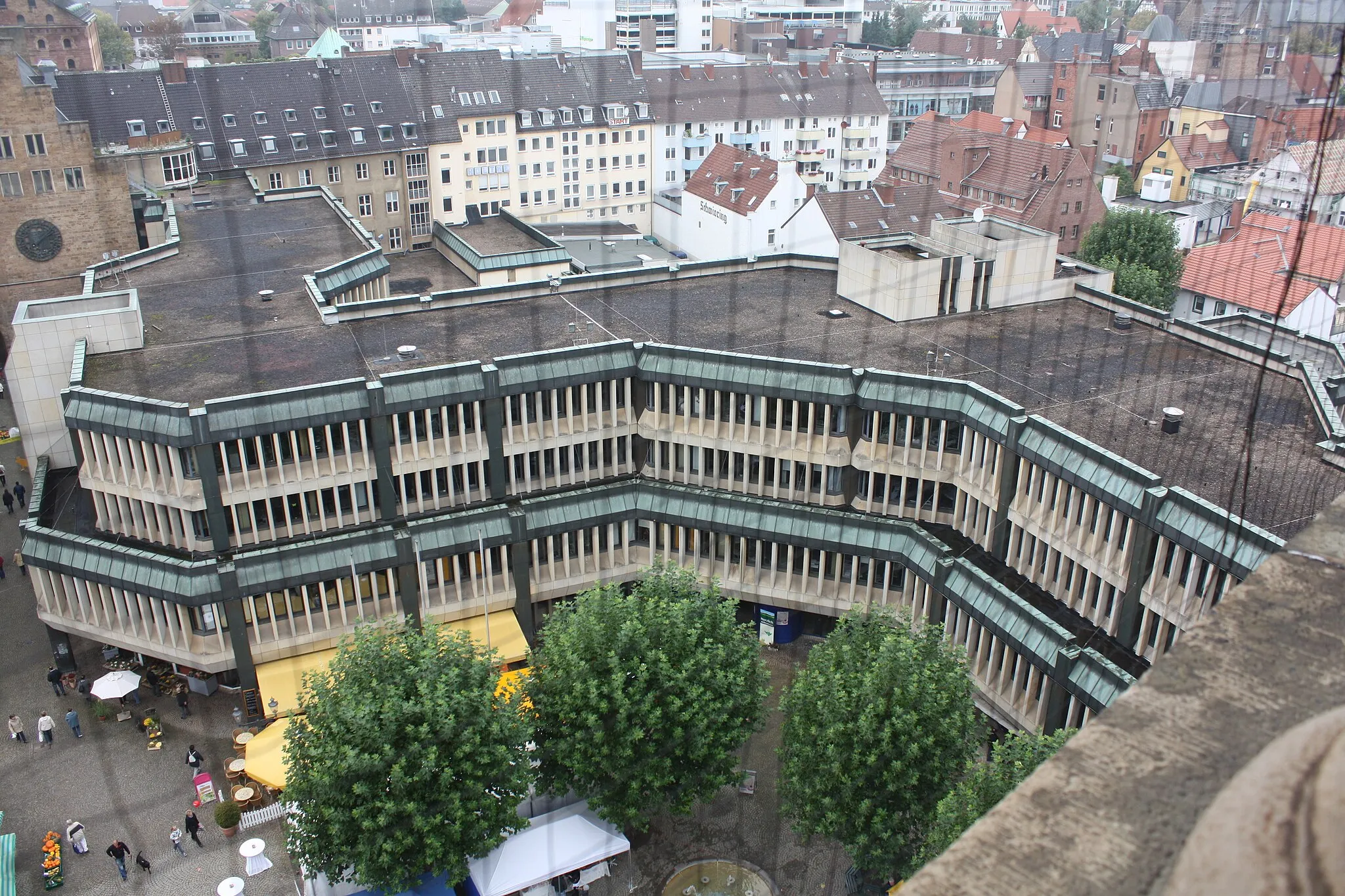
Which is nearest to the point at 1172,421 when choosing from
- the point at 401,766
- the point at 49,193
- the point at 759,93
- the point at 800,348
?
the point at 800,348

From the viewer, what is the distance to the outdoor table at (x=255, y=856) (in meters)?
11.9

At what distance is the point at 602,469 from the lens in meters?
16.3

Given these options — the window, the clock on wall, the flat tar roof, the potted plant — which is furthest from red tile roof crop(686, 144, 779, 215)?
the potted plant

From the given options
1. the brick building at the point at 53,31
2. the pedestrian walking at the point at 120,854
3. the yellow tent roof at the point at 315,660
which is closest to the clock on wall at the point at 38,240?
the yellow tent roof at the point at 315,660

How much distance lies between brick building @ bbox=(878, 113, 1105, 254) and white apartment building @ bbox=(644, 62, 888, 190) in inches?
115

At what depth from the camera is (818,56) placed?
4984 cm

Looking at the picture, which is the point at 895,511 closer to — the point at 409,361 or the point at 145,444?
the point at 409,361

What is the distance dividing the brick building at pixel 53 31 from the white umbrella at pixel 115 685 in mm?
37368

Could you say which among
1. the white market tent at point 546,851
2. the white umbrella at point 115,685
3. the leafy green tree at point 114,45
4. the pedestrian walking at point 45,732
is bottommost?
the pedestrian walking at point 45,732

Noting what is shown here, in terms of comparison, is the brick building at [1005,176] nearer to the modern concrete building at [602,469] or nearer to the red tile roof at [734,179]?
the red tile roof at [734,179]

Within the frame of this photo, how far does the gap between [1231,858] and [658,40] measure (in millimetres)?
65689

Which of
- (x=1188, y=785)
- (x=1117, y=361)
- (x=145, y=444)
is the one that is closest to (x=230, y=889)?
(x=145, y=444)

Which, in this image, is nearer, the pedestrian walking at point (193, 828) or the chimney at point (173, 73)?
the pedestrian walking at point (193, 828)

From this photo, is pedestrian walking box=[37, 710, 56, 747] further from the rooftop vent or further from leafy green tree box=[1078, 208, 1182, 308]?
leafy green tree box=[1078, 208, 1182, 308]
